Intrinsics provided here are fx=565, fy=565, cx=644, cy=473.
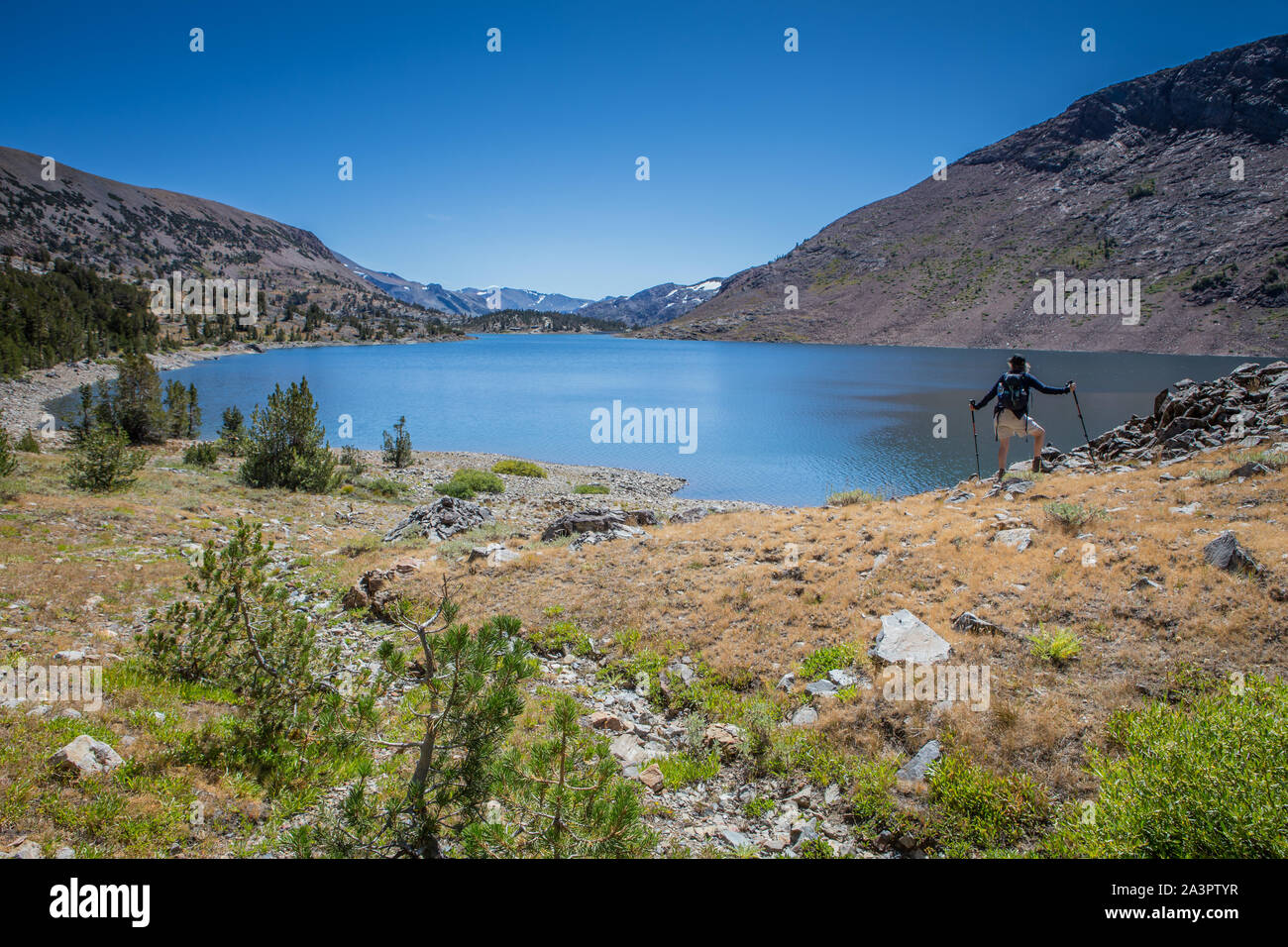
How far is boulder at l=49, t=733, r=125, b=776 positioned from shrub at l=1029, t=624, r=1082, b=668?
31.3 feet

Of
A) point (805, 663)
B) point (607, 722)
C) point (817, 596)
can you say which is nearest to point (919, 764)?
point (805, 663)

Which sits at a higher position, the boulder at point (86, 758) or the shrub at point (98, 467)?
the shrub at point (98, 467)

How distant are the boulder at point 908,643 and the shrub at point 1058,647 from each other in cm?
94

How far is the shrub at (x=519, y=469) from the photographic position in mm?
32438

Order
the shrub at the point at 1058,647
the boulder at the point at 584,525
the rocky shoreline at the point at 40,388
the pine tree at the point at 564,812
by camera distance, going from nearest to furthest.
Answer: the pine tree at the point at 564,812, the shrub at the point at 1058,647, the boulder at the point at 584,525, the rocky shoreline at the point at 40,388

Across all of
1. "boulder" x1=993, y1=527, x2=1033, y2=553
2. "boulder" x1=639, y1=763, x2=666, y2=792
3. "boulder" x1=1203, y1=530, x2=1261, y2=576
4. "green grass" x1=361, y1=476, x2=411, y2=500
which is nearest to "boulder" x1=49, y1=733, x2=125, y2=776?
"boulder" x1=639, y1=763, x2=666, y2=792

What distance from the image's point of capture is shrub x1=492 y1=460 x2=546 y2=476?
106 feet

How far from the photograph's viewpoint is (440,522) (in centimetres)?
1648

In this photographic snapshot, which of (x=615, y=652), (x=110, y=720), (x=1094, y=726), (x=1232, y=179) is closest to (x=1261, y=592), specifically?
(x=1094, y=726)

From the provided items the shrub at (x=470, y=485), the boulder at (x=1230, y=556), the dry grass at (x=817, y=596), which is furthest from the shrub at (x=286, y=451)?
the boulder at (x=1230, y=556)

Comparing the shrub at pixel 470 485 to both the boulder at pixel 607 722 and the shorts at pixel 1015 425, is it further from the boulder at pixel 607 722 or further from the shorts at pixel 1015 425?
the shorts at pixel 1015 425

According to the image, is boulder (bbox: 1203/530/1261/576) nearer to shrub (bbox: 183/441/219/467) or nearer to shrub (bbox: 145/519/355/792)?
shrub (bbox: 145/519/355/792)

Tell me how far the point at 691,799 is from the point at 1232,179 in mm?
231211

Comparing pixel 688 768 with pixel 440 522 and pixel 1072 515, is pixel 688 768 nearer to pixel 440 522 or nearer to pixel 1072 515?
pixel 1072 515
